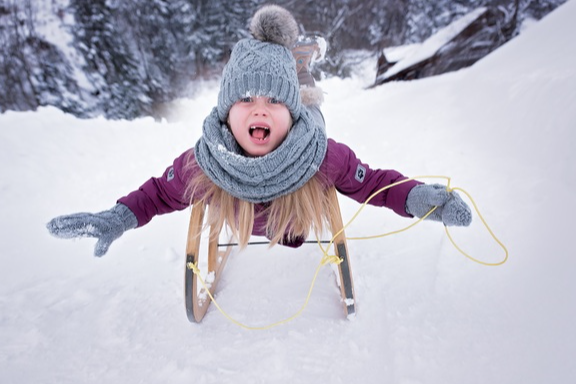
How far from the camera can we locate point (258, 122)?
1.12 metres

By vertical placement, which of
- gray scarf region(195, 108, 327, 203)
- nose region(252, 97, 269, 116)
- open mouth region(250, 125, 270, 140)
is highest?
nose region(252, 97, 269, 116)

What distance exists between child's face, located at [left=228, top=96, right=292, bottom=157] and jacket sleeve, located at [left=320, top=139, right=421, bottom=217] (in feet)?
0.81

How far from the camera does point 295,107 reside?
47.0 inches

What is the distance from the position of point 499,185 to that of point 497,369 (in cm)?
122

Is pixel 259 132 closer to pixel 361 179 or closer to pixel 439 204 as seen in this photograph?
pixel 361 179

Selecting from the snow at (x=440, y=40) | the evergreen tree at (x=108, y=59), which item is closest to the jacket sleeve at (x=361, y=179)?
the evergreen tree at (x=108, y=59)

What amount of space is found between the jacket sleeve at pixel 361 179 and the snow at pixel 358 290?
0.47m

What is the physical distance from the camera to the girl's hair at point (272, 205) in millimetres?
1248

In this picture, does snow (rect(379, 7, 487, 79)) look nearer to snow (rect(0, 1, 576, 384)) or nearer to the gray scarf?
snow (rect(0, 1, 576, 384))

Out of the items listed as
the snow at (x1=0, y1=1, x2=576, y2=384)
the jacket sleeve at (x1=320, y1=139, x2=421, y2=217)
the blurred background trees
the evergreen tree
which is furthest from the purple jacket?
the evergreen tree

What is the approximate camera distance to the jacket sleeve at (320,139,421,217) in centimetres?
125

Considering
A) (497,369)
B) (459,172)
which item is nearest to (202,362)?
(497,369)

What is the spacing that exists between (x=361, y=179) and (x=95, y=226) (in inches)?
41.3

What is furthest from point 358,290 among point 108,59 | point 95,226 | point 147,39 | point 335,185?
point 147,39
